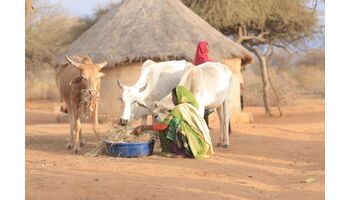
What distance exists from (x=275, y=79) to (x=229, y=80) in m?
17.9

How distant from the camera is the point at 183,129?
8859mm

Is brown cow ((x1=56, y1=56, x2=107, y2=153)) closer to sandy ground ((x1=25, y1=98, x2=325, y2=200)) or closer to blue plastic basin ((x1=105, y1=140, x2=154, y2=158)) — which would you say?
sandy ground ((x1=25, y1=98, x2=325, y2=200))

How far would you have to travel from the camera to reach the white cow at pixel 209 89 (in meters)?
9.73

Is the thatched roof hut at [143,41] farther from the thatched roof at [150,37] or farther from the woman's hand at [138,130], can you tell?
the woman's hand at [138,130]

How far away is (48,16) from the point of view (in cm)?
2616

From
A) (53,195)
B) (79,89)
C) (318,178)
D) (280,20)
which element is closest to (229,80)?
(79,89)

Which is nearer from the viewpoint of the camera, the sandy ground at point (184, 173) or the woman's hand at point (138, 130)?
the sandy ground at point (184, 173)

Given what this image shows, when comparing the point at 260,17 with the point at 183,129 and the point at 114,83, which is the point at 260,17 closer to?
the point at 114,83

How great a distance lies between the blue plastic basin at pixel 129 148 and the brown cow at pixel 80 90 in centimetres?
70

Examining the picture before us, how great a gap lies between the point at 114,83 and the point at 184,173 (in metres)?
8.60

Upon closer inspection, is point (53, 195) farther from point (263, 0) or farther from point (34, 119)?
point (34, 119)

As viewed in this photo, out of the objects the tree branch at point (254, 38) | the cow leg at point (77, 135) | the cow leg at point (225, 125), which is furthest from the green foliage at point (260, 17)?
the cow leg at point (77, 135)

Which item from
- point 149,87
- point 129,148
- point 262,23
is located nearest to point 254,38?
point 262,23
